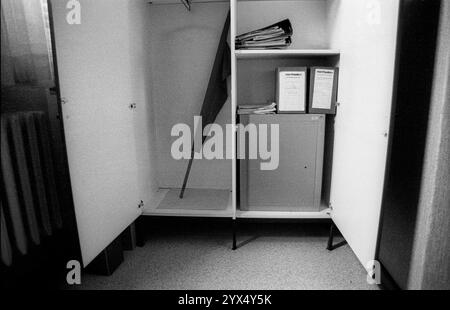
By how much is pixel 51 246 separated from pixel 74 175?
43 cm

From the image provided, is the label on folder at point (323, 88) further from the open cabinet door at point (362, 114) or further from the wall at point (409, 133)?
the wall at point (409, 133)

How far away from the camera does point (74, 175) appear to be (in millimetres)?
976

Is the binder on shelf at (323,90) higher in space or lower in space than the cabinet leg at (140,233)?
higher

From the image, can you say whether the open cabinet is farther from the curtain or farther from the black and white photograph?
the curtain

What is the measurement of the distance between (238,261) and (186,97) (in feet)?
3.41

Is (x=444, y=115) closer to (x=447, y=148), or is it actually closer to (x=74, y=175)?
(x=447, y=148)

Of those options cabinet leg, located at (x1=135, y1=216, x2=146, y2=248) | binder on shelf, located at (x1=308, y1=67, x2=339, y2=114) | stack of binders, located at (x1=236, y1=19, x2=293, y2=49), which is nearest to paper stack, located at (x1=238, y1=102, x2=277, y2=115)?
binder on shelf, located at (x1=308, y1=67, x2=339, y2=114)

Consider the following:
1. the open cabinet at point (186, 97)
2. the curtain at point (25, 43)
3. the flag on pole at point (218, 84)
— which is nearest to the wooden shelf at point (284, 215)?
the open cabinet at point (186, 97)

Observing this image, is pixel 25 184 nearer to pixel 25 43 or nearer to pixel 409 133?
pixel 25 43

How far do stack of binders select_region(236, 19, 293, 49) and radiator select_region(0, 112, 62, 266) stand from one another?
1.00 meters

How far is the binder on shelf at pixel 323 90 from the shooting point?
54.6 inches

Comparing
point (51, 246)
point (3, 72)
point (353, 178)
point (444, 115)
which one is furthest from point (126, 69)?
point (444, 115)

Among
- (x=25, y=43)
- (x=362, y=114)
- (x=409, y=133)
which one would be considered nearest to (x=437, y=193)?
(x=409, y=133)

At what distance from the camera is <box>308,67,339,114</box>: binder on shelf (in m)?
1.39
